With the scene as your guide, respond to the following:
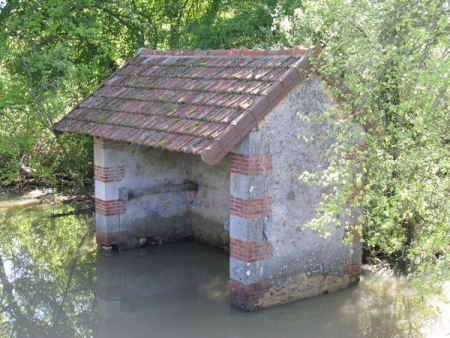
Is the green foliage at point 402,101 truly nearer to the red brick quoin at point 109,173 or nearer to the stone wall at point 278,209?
the stone wall at point 278,209

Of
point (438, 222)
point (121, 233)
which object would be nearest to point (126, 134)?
point (121, 233)

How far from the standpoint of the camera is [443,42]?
20.9 feet

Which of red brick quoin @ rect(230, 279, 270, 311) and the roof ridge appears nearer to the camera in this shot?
red brick quoin @ rect(230, 279, 270, 311)

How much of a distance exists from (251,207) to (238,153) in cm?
77

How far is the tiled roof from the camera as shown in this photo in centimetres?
840

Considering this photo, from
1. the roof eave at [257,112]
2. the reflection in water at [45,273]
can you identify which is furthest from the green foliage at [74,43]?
the roof eave at [257,112]

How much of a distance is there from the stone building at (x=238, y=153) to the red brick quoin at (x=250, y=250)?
0.05 ft

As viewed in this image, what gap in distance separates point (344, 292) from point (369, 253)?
5.60 ft

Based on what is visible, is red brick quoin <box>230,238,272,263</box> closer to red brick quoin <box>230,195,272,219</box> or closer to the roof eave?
red brick quoin <box>230,195,272,219</box>

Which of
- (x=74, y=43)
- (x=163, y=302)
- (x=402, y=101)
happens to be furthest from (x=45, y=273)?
(x=402, y=101)

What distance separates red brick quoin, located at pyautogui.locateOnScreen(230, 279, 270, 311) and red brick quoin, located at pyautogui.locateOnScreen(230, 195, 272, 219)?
98cm

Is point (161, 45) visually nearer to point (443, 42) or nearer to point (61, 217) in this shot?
point (61, 217)

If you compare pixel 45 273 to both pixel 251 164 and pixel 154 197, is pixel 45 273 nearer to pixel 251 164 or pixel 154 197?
pixel 154 197

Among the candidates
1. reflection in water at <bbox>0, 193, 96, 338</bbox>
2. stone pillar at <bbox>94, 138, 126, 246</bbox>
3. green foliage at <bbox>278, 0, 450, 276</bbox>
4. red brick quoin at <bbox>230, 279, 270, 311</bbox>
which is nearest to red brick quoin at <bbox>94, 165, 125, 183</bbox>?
stone pillar at <bbox>94, 138, 126, 246</bbox>
